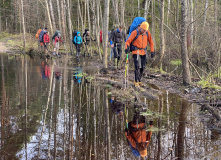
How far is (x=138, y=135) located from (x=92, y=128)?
878 millimetres

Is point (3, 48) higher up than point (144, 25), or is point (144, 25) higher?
point (3, 48)

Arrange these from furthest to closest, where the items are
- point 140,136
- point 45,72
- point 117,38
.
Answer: point 117,38 < point 45,72 < point 140,136

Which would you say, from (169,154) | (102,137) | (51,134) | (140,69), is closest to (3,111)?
(51,134)

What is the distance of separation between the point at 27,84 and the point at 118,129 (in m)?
5.32

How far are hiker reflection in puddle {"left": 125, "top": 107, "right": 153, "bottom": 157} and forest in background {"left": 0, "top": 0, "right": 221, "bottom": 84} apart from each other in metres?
4.05

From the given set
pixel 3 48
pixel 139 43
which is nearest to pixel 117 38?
pixel 139 43

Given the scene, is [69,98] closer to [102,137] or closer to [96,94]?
[96,94]

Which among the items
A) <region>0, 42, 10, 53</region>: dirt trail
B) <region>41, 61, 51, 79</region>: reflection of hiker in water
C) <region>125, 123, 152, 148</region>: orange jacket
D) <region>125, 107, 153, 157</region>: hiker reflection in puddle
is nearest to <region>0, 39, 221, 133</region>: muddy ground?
<region>125, 107, 153, 157</region>: hiker reflection in puddle

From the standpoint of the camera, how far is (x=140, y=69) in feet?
28.3

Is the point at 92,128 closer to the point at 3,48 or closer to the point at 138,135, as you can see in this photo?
the point at 138,135

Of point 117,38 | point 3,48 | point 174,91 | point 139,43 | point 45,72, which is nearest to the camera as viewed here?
point 139,43

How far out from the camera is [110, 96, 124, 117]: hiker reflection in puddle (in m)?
5.93

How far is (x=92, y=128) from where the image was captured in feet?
16.0

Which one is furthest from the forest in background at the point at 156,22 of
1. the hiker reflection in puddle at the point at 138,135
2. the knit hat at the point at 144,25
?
the hiker reflection in puddle at the point at 138,135
